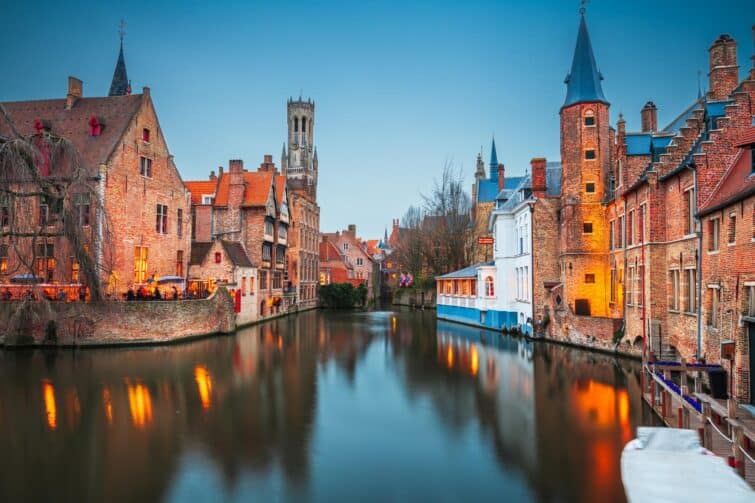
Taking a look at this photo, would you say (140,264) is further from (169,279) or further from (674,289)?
(674,289)

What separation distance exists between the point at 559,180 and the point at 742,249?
18.3 m

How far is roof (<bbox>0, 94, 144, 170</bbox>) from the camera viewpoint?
27.9 meters

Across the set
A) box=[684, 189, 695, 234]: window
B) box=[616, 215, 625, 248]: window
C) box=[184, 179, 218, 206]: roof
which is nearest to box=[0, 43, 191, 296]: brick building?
box=[184, 179, 218, 206]: roof

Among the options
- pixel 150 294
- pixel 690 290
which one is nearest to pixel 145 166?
pixel 150 294

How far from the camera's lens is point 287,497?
27.1 ft

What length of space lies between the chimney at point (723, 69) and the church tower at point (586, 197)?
6465 millimetres

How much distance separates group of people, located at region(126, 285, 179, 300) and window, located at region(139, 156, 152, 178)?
645 centimetres

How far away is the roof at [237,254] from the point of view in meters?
34.2

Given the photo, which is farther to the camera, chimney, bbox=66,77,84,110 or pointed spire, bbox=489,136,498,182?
pointed spire, bbox=489,136,498,182

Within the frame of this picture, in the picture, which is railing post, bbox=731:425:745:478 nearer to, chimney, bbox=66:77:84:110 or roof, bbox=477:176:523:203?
chimney, bbox=66:77:84:110

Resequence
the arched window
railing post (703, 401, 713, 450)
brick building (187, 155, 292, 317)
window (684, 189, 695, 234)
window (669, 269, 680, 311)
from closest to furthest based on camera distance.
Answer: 1. railing post (703, 401, 713, 450)
2. window (684, 189, 695, 234)
3. window (669, 269, 680, 311)
4. the arched window
5. brick building (187, 155, 292, 317)

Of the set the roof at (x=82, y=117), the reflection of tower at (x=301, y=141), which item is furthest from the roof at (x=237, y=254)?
the reflection of tower at (x=301, y=141)

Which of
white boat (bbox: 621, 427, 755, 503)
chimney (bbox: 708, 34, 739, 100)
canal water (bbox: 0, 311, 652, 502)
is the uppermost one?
chimney (bbox: 708, 34, 739, 100)

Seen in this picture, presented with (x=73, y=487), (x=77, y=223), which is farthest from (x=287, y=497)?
(x=77, y=223)
